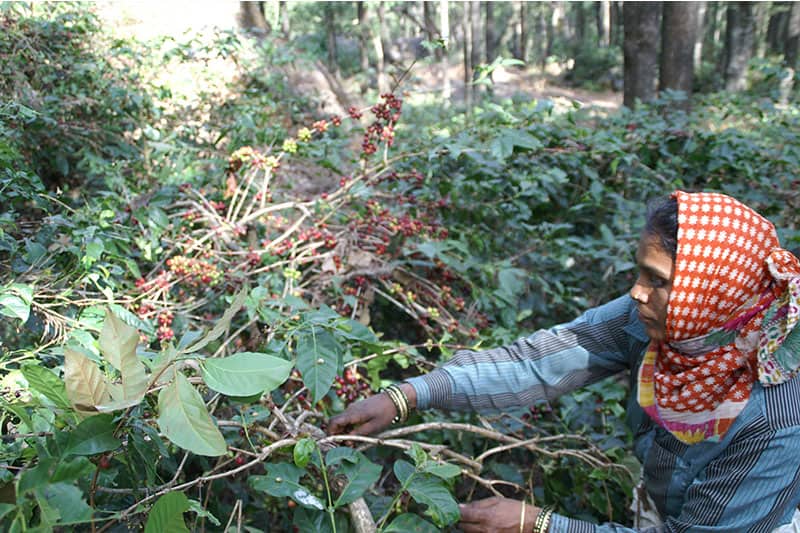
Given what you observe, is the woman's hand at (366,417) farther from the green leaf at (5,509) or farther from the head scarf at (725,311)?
the green leaf at (5,509)

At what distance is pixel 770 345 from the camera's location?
1.51 metres

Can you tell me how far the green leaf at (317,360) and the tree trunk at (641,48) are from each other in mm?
5494

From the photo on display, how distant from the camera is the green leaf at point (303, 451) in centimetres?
144

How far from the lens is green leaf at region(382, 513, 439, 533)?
137 cm

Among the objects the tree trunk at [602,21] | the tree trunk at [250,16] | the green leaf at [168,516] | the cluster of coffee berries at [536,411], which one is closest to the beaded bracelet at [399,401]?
the cluster of coffee berries at [536,411]

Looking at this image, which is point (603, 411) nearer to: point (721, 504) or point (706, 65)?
point (721, 504)

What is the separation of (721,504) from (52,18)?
4.09 metres

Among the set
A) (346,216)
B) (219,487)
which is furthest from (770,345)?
(346,216)

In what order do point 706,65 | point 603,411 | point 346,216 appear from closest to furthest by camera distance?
point 603,411
point 346,216
point 706,65

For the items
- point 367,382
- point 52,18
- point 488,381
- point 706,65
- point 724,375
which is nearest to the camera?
point 724,375

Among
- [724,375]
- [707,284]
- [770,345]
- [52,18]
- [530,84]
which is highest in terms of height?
[52,18]

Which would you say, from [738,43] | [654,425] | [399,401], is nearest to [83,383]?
[399,401]

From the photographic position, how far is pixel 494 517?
163cm

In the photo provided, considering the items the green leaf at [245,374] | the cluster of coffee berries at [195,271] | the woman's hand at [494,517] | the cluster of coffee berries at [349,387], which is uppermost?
the green leaf at [245,374]
